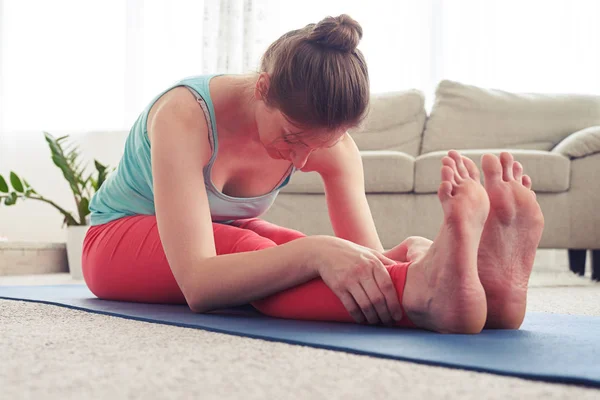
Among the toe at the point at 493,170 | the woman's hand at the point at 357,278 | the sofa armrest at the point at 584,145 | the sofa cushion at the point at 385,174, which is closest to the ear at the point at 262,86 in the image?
the woman's hand at the point at 357,278

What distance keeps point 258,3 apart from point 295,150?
323 centimetres

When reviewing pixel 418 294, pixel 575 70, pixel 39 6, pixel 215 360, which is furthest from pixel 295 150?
pixel 39 6

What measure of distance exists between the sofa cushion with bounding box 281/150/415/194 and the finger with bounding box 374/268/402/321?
5.96 ft

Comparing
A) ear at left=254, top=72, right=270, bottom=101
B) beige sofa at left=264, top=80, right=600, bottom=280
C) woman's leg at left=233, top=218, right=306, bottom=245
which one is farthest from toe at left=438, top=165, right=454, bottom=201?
beige sofa at left=264, top=80, right=600, bottom=280

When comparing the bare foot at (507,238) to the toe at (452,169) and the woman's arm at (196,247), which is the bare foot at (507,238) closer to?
the toe at (452,169)

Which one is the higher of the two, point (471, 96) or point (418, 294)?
point (471, 96)

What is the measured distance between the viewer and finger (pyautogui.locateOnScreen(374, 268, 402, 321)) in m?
0.95

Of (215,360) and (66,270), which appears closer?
(215,360)

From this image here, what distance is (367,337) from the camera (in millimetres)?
899

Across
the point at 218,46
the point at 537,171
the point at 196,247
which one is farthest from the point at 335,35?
the point at 218,46

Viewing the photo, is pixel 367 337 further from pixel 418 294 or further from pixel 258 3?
pixel 258 3

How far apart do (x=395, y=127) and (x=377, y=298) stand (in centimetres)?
262

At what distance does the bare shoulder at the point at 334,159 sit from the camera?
4.51 feet

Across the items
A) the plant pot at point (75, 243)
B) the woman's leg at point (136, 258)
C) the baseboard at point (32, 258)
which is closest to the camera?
the woman's leg at point (136, 258)
